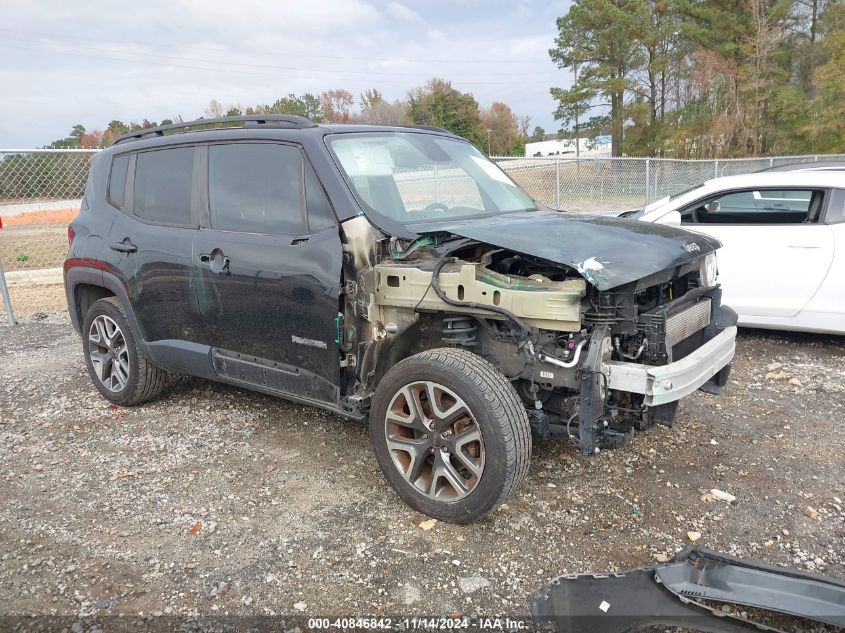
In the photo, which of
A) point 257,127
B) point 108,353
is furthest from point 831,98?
point 108,353

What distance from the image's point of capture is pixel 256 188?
153 inches

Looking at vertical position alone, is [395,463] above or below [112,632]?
above

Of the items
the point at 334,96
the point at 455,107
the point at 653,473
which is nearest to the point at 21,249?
the point at 653,473

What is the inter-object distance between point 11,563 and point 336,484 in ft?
5.32

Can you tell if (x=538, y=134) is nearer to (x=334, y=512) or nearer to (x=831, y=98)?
(x=831, y=98)

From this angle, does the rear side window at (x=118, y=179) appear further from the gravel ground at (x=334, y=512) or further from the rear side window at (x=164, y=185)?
the gravel ground at (x=334, y=512)

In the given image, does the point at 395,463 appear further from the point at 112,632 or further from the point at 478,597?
the point at 112,632

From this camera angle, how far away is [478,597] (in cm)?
275

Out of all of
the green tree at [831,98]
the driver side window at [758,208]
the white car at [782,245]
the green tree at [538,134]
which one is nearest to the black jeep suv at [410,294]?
the white car at [782,245]

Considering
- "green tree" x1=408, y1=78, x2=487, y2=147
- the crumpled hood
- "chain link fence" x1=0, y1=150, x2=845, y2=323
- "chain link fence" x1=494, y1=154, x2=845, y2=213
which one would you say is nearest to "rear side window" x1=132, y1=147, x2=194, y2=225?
the crumpled hood

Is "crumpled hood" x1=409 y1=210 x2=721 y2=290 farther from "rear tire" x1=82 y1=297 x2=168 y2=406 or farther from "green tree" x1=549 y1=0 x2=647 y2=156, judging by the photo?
"green tree" x1=549 y1=0 x2=647 y2=156

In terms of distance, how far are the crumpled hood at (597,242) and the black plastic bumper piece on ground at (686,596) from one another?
46.0 inches

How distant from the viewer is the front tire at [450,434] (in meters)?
2.96

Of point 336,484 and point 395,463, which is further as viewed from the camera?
point 336,484
